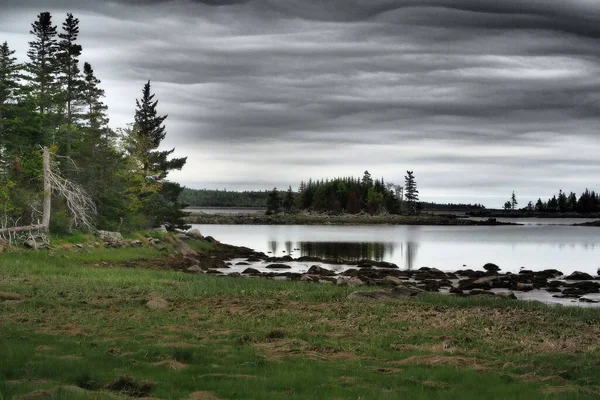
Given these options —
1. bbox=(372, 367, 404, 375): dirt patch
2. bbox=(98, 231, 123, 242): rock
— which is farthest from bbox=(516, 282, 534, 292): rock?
bbox=(372, 367, 404, 375): dirt patch

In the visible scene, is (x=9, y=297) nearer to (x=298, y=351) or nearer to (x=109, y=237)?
(x=298, y=351)

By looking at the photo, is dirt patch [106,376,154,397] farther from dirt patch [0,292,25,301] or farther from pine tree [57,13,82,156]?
pine tree [57,13,82,156]

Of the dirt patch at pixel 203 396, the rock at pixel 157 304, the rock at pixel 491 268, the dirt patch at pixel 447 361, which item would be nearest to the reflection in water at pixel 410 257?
the rock at pixel 491 268

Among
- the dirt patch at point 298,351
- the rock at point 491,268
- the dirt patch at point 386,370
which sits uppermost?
the dirt patch at point 386,370

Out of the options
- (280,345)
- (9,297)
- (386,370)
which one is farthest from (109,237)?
(386,370)

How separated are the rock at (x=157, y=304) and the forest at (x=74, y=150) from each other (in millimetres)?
22736

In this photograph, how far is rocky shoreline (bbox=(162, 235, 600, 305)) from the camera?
117 feet

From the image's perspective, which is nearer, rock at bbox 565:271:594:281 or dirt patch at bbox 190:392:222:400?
dirt patch at bbox 190:392:222:400

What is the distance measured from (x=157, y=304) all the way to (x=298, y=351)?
8.22m

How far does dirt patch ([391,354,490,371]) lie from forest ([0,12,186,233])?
110ft

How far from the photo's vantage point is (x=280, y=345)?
47.2 ft

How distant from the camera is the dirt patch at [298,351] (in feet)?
43.4

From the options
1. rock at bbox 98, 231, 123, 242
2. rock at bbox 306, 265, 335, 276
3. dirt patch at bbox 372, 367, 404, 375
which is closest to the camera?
dirt patch at bbox 372, 367, 404, 375

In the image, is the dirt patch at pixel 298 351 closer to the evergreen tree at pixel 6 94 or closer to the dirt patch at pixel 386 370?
the dirt patch at pixel 386 370
